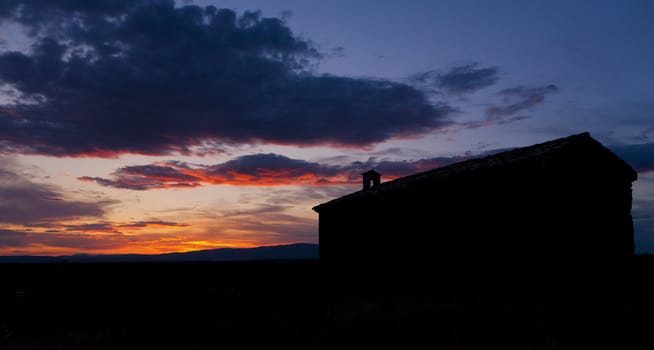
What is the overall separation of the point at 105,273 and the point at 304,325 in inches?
445

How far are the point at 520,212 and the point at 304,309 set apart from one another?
8.76 metres

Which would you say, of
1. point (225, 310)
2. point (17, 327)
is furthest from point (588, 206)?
point (17, 327)

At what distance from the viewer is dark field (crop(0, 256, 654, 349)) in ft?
35.5

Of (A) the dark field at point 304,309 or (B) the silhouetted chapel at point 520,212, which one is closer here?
A: (A) the dark field at point 304,309

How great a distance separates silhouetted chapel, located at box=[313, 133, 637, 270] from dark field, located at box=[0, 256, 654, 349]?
0.88 meters

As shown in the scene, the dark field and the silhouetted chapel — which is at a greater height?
the silhouetted chapel

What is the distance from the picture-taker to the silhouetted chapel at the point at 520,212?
17984mm

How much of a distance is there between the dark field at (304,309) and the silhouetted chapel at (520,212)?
0.88 metres

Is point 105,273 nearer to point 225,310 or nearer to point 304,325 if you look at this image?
point 225,310

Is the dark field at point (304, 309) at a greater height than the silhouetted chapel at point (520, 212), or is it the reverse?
the silhouetted chapel at point (520, 212)

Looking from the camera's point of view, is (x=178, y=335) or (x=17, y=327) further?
(x=17, y=327)

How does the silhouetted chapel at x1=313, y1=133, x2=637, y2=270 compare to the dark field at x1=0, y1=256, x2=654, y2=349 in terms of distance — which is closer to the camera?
the dark field at x1=0, y1=256, x2=654, y2=349

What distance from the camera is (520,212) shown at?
1827 cm

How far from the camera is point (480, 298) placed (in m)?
16.9
